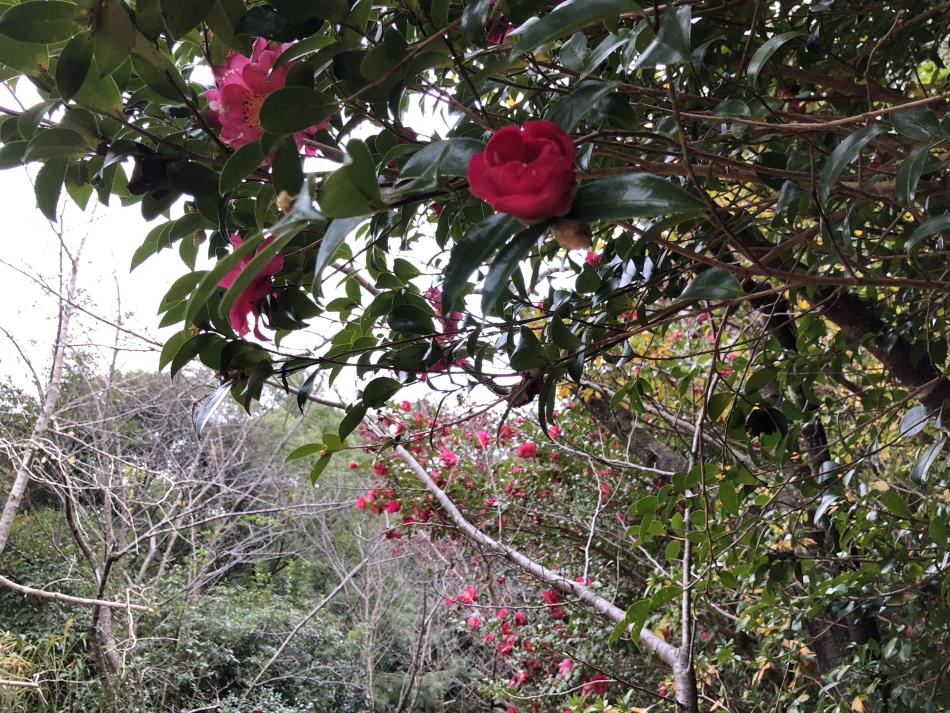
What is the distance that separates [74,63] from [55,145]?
9 centimetres

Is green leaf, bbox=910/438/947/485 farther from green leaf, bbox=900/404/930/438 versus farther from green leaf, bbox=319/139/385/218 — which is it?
green leaf, bbox=319/139/385/218

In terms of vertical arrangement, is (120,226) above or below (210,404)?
above

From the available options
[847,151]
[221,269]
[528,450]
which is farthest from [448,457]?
[221,269]

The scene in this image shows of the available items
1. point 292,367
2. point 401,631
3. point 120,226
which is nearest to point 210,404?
point 292,367

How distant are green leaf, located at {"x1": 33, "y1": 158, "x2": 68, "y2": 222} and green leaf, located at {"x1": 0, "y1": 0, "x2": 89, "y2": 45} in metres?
0.11

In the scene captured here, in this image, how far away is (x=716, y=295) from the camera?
0.47m

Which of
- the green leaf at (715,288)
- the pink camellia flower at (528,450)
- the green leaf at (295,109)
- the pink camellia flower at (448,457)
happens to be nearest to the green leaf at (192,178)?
the green leaf at (295,109)

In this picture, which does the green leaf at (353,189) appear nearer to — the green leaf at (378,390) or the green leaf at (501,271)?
the green leaf at (501,271)

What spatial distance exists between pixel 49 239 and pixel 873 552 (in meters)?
4.46

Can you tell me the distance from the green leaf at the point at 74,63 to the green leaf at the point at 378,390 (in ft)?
0.98

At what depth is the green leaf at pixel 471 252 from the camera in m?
0.32

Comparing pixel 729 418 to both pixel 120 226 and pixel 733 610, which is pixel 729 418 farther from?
pixel 120 226

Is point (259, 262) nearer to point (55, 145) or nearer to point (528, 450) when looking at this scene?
point (55, 145)

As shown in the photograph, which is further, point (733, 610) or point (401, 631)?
point (401, 631)
